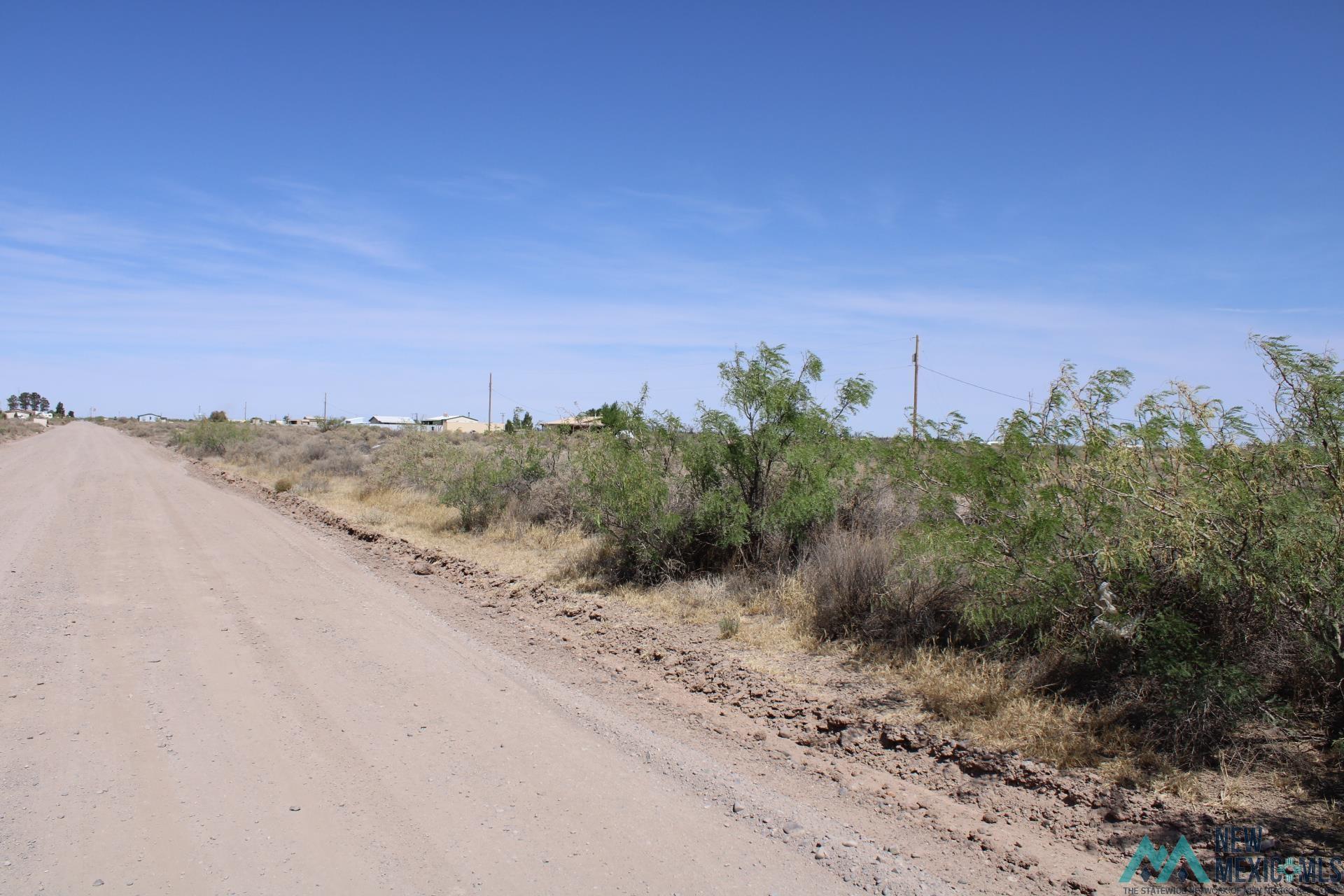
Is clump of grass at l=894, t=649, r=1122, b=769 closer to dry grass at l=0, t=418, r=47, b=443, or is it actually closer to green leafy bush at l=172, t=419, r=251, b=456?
green leafy bush at l=172, t=419, r=251, b=456

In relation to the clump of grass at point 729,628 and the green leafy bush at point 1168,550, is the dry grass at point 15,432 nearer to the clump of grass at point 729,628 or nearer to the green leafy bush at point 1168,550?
the clump of grass at point 729,628

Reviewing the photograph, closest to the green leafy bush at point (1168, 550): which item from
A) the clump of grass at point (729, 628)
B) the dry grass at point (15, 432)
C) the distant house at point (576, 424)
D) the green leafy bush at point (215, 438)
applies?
the clump of grass at point (729, 628)

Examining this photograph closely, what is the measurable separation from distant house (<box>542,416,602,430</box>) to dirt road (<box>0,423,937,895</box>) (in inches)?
225

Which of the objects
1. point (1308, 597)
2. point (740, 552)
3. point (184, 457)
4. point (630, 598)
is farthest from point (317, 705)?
point (184, 457)

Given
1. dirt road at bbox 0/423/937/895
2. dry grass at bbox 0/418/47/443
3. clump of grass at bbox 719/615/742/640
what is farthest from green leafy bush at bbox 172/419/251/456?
clump of grass at bbox 719/615/742/640

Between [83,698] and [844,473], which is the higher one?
[844,473]

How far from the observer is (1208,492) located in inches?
211

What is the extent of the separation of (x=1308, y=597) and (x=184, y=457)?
47.4 m

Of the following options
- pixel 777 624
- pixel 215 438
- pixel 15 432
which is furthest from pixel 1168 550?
pixel 15 432

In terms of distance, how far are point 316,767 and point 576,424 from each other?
1135 cm

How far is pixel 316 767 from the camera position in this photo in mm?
Result: 5254

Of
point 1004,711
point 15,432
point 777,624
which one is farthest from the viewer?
point 15,432

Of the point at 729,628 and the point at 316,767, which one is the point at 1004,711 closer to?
the point at 729,628

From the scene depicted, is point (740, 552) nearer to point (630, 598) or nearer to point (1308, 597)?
point (630, 598)
